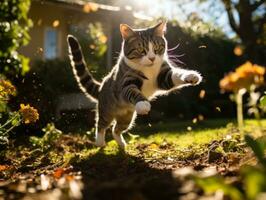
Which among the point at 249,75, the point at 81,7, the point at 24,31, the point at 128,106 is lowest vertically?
the point at 128,106

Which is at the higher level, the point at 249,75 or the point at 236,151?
the point at 249,75

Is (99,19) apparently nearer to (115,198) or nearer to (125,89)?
(125,89)

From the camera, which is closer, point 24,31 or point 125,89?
point 24,31

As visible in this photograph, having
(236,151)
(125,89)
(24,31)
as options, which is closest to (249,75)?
(24,31)

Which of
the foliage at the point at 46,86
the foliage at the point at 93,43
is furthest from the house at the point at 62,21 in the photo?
→ the foliage at the point at 46,86

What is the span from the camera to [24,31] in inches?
134

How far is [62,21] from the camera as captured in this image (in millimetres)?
16359

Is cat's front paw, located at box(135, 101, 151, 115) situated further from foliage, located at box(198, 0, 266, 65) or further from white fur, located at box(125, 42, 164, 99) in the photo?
foliage, located at box(198, 0, 266, 65)

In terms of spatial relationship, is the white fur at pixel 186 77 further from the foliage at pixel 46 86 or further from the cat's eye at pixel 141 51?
the foliage at pixel 46 86

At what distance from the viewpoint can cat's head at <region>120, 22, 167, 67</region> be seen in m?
5.71

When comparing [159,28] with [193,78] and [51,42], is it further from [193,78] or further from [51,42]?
[51,42]

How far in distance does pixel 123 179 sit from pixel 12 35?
4.28 feet

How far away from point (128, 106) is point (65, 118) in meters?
4.08

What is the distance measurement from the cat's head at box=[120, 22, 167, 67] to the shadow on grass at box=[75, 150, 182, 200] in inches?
44.9
